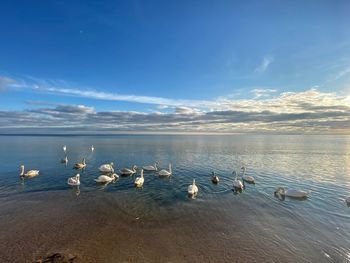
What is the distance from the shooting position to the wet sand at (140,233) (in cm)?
1167

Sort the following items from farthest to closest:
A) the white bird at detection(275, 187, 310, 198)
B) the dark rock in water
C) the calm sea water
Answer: the white bird at detection(275, 187, 310, 198) → the calm sea water → the dark rock in water

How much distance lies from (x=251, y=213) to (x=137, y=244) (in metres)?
9.88

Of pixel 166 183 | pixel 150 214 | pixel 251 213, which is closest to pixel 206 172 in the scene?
pixel 166 183

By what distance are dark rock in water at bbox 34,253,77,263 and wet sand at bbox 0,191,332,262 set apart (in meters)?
0.31

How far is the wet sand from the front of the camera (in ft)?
38.3

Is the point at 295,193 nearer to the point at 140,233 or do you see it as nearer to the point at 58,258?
the point at 140,233

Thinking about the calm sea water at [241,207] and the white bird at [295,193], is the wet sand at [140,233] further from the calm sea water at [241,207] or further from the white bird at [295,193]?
the white bird at [295,193]

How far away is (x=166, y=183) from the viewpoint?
27.0 metres

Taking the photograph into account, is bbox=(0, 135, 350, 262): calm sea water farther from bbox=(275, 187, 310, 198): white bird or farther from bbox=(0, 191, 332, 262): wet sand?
bbox=(275, 187, 310, 198): white bird

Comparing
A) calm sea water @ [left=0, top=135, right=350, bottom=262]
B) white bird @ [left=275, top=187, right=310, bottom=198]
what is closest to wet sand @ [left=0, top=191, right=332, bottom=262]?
calm sea water @ [left=0, top=135, right=350, bottom=262]

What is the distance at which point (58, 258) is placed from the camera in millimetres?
11000

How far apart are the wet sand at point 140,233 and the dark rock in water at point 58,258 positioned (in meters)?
0.31

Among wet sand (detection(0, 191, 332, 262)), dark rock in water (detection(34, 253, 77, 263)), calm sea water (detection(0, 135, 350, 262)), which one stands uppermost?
dark rock in water (detection(34, 253, 77, 263))

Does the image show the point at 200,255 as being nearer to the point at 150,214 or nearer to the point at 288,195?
the point at 150,214
